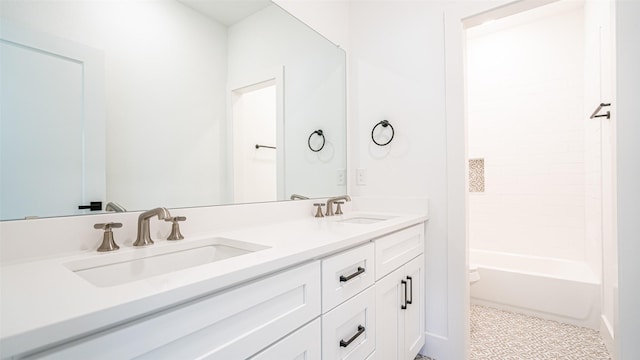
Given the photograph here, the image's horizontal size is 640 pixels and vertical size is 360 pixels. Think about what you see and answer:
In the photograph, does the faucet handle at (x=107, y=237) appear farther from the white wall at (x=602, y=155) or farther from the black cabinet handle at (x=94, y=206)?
the white wall at (x=602, y=155)

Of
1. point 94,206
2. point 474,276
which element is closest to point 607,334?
point 474,276

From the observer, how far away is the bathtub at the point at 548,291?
6.55ft

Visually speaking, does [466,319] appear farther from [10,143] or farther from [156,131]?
[10,143]

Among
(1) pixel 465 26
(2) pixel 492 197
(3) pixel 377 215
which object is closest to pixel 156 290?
(3) pixel 377 215

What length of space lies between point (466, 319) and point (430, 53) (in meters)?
1.54

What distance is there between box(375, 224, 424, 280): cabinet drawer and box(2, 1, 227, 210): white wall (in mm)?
744

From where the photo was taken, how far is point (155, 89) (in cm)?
105

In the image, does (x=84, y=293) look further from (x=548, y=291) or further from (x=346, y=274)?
(x=548, y=291)

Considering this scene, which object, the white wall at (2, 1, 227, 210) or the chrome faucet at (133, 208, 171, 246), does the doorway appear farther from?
the chrome faucet at (133, 208, 171, 246)

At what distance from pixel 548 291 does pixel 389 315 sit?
65.3 inches

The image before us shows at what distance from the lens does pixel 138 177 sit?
1.00m

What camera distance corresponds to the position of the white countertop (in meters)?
0.38

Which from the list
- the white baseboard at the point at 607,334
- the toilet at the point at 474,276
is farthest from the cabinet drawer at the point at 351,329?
the white baseboard at the point at 607,334

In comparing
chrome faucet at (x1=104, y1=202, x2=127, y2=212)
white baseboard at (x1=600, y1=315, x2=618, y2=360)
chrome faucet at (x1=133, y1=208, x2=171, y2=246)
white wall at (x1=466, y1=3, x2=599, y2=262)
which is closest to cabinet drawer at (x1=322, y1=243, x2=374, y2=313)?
chrome faucet at (x1=133, y1=208, x2=171, y2=246)
